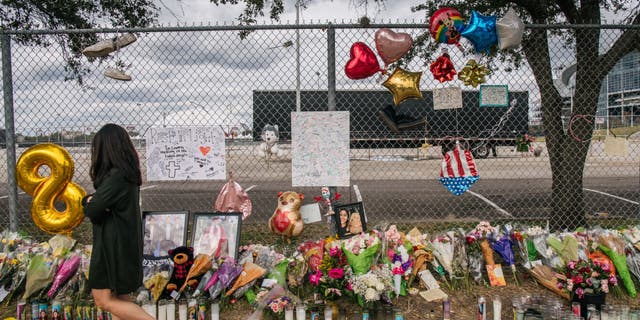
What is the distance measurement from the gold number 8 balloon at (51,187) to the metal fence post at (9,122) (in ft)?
0.35

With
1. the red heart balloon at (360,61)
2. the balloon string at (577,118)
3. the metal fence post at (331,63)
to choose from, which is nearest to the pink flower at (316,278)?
the metal fence post at (331,63)

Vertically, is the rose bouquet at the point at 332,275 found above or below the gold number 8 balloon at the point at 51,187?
below

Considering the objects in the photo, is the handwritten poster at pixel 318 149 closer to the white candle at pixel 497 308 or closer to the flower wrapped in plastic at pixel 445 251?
the flower wrapped in plastic at pixel 445 251

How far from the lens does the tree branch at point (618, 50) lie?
473cm

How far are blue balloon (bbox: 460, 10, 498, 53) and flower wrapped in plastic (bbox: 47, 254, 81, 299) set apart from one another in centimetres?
369

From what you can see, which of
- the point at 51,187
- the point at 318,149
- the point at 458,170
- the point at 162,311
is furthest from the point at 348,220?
the point at 51,187

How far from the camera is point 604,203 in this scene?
Answer: 8.36 m

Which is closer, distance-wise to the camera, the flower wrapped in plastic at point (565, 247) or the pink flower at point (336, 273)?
the pink flower at point (336, 273)

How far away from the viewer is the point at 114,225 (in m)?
2.62

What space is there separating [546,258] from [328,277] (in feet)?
6.24

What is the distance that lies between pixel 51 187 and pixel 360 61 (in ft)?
9.38

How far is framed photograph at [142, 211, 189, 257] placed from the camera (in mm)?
3971

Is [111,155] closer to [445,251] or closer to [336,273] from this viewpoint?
[336,273]

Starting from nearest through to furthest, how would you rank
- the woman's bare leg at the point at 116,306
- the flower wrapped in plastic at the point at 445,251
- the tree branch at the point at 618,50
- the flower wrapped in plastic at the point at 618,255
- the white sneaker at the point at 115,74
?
the woman's bare leg at the point at 116,306, the flower wrapped in plastic at the point at 618,255, the flower wrapped in plastic at the point at 445,251, the white sneaker at the point at 115,74, the tree branch at the point at 618,50
